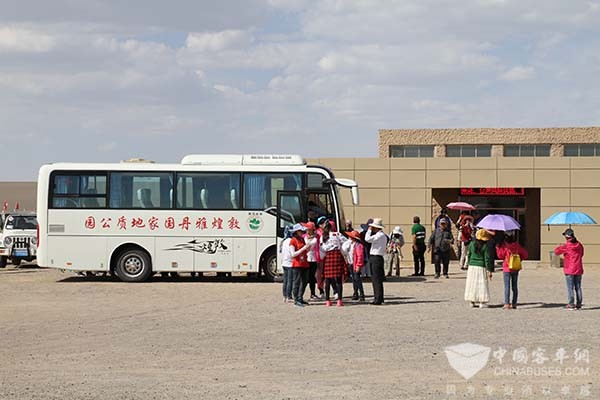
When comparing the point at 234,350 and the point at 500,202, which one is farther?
the point at 500,202

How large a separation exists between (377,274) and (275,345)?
5.92 m

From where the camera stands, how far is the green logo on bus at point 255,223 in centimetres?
2480

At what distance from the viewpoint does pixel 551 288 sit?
23641 mm

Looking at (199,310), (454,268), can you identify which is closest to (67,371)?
(199,310)

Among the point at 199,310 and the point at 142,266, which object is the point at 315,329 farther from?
the point at 142,266

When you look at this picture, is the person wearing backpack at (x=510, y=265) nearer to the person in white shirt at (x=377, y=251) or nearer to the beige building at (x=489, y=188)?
the person in white shirt at (x=377, y=251)

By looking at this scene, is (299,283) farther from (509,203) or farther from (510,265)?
(509,203)

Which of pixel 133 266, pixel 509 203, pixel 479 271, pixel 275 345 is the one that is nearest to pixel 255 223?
pixel 133 266

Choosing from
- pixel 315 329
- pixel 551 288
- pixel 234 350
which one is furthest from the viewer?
pixel 551 288

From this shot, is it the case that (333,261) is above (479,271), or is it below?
above

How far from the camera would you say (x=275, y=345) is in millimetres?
12977

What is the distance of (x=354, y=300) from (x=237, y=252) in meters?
5.84

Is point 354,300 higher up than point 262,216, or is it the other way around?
point 262,216

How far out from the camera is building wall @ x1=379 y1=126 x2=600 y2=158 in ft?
163
